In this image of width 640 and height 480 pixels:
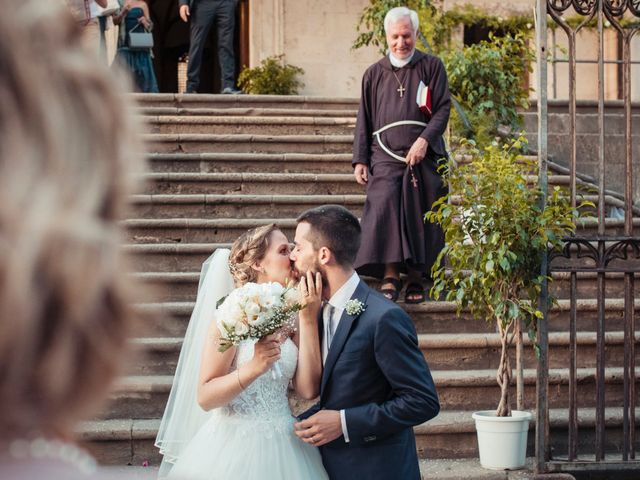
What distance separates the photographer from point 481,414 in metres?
5.91

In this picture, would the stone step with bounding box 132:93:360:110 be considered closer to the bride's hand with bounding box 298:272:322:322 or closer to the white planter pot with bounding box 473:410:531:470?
the white planter pot with bounding box 473:410:531:470

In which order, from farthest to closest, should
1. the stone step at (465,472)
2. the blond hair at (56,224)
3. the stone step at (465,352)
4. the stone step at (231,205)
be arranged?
the stone step at (231,205) → the stone step at (465,352) → the stone step at (465,472) → the blond hair at (56,224)

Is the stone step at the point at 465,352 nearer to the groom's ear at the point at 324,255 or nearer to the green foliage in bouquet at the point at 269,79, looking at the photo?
the groom's ear at the point at 324,255

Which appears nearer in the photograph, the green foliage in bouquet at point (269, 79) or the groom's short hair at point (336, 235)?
the groom's short hair at point (336, 235)

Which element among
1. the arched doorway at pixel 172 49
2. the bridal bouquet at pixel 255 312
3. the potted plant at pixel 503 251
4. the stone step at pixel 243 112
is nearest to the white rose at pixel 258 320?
the bridal bouquet at pixel 255 312

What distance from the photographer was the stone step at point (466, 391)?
6.26 meters

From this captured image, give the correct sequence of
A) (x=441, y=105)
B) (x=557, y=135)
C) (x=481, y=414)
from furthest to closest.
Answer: (x=557, y=135)
(x=441, y=105)
(x=481, y=414)

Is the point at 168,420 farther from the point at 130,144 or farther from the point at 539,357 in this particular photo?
the point at 130,144

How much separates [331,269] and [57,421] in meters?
3.21

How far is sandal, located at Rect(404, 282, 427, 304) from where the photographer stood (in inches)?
277

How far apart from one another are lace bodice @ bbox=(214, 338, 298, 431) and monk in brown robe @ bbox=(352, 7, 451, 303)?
263 cm

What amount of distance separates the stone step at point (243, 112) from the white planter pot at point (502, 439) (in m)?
4.93

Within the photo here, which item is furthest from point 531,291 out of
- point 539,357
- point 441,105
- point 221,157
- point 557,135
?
point 557,135

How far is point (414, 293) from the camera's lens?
23.1ft
